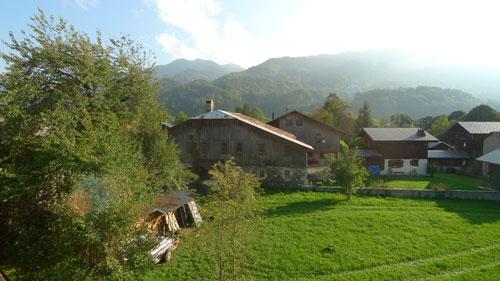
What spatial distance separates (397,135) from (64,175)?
47.9m

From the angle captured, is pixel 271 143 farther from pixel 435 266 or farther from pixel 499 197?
pixel 499 197

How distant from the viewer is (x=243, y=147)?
122 ft

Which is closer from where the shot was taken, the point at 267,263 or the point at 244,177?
the point at 244,177

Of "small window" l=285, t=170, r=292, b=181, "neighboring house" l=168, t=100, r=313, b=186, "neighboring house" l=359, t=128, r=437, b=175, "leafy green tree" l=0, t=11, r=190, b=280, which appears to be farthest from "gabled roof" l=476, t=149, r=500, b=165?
"leafy green tree" l=0, t=11, r=190, b=280

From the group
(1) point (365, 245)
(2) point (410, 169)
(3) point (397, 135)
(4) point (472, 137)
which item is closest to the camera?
(1) point (365, 245)

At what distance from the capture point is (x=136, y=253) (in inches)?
554

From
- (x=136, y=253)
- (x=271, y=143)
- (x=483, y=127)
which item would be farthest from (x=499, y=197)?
(x=136, y=253)

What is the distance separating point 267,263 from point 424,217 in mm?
15136

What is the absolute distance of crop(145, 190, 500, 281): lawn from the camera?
59.2ft

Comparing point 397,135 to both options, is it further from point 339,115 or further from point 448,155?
point 339,115

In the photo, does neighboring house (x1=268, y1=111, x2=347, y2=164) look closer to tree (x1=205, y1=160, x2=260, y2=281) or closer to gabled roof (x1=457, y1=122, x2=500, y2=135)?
gabled roof (x1=457, y1=122, x2=500, y2=135)

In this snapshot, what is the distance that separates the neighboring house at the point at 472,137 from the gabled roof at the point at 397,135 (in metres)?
10.9

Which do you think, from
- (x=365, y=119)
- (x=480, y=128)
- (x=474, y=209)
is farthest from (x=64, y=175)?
(x=365, y=119)

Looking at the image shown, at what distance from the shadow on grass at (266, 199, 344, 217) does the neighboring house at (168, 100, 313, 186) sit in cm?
495
